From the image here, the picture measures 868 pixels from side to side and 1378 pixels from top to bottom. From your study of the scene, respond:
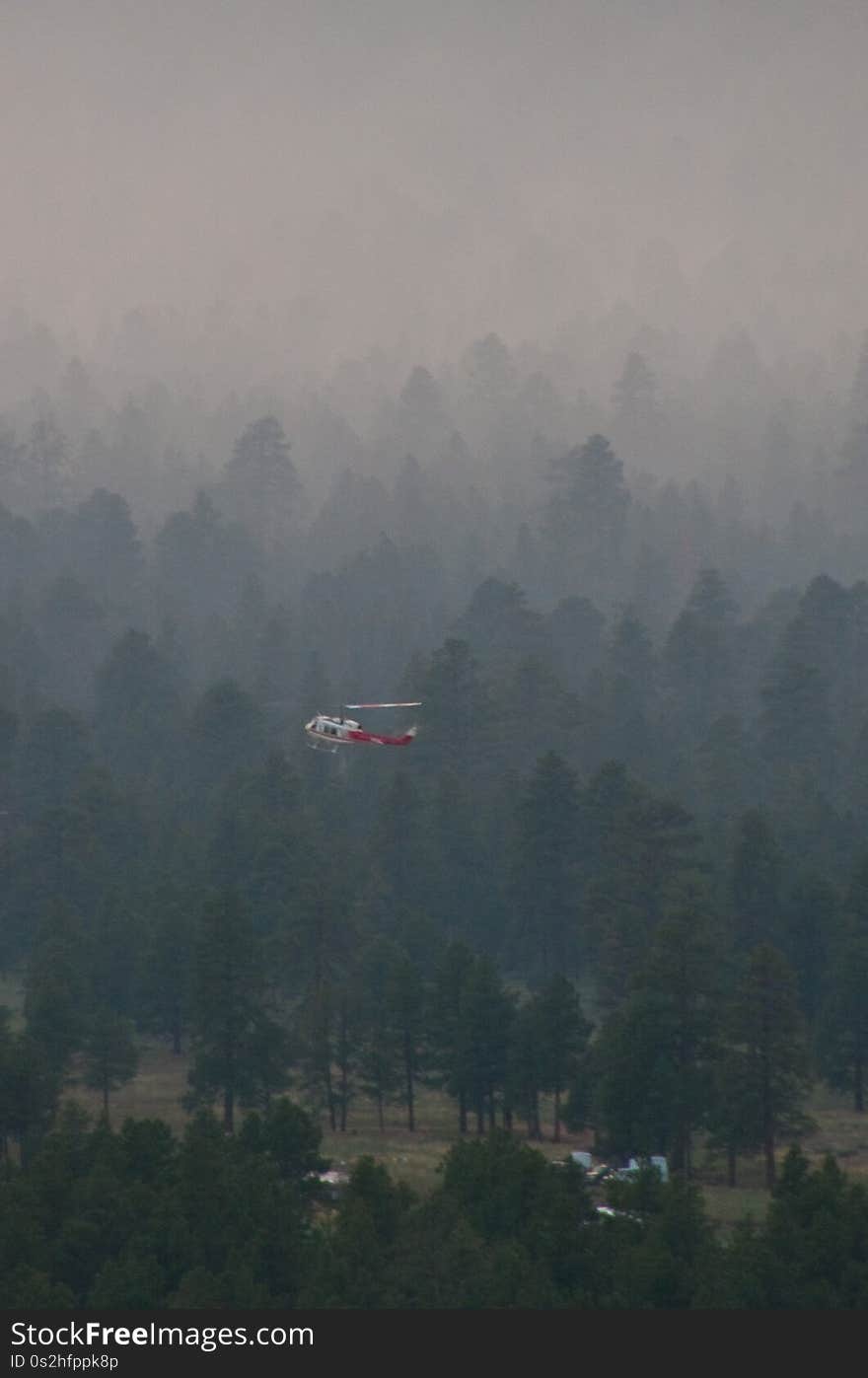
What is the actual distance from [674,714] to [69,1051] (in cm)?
6435

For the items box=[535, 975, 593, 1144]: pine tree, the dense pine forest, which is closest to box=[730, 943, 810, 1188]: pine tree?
the dense pine forest

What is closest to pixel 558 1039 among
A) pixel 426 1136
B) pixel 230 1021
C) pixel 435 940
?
pixel 426 1136

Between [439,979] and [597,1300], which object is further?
[439,979]

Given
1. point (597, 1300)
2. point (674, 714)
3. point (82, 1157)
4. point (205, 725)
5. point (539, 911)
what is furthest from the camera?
point (674, 714)

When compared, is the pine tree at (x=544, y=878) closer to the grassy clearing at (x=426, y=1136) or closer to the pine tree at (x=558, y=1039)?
the grassy clearing at (x=426, y=1136)

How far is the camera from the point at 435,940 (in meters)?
→ 108

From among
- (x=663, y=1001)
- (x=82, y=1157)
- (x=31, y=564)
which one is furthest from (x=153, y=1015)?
(x=31, y=564)

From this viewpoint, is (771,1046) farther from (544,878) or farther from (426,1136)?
(544,878)

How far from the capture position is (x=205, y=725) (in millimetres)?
134125

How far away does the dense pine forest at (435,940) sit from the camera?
66.1m

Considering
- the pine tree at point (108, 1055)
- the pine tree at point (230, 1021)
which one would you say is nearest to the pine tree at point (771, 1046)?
the pine tree at point (230, 1021)

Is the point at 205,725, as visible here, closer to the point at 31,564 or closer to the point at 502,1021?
the point at 502,1021

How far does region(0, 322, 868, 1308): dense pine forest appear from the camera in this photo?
2601 inches

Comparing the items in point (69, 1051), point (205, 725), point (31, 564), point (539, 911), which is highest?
point (31, 564)
